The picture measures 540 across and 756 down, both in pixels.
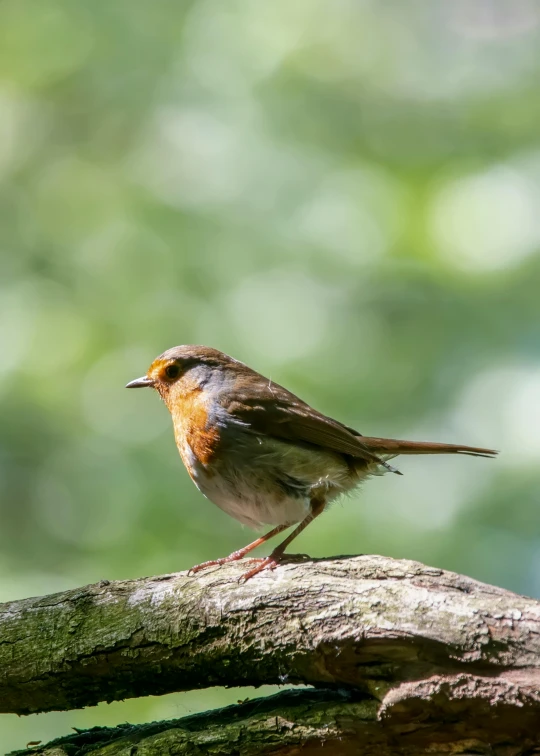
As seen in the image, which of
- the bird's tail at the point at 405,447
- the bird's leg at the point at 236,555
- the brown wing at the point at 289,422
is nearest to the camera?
the bird's leg at the point at 236,555

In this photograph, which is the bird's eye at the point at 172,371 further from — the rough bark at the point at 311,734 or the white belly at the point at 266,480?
the rough bark at the point at 311,734

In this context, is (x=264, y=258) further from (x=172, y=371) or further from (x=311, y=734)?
(x=311, y=734)

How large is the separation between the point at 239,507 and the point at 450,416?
2.46 m

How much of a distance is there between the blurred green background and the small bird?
4.20 feet

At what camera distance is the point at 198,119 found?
769 centimetres

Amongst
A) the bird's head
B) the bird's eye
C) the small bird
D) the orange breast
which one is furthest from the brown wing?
the bird's eye

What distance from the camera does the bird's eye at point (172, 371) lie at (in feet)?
14.2

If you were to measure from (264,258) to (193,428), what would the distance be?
3229 millimetres

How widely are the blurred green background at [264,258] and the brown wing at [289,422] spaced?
1543 millimetres

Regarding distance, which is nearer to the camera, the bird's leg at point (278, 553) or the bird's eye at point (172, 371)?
the bird's leg at point (278, 553)

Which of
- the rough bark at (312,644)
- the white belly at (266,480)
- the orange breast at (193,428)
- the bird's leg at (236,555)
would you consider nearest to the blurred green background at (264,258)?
the bird's leg at (236,555)

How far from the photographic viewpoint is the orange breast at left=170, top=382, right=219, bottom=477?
3.85 meters

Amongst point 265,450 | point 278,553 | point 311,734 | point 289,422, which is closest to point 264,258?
point 289,422

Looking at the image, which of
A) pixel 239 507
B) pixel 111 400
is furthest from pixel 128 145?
pixel 239 507
